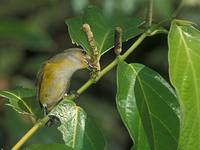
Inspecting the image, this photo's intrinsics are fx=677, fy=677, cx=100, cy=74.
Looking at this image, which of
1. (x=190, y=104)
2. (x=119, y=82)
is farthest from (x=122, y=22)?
(x=190, y=104)

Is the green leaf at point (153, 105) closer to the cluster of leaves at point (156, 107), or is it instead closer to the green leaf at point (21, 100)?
the cluster of leaves at point (156, 107)

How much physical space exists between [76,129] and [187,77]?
1.18ft

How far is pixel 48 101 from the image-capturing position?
2.44 metres

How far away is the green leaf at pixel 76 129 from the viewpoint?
5.95 feet

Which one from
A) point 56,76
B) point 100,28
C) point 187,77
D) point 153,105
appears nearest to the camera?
point 187,77

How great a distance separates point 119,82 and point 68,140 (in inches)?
8.5

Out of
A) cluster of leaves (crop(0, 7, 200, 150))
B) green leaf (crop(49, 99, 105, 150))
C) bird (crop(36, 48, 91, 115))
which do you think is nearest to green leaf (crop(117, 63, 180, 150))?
cluster of leaves (crop(0, 7, 200, 150))

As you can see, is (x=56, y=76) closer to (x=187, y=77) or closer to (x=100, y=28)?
(x=100, y=28)

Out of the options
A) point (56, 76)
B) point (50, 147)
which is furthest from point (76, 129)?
point (56, 76)

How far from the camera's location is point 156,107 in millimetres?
1800

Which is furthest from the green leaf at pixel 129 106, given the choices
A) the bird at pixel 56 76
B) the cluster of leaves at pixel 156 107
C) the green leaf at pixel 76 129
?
the bird at pixel 56 76

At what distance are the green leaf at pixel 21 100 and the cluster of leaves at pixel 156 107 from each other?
21 centimetres

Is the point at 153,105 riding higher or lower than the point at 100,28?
lower

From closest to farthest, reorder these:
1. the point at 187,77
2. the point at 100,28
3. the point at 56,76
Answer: the point at 187,77 → the point at 100,28 → the point at 56,76
